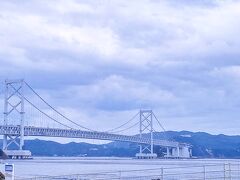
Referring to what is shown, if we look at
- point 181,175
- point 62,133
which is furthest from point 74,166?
point 181,175

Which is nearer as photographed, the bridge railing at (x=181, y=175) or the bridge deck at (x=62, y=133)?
the bridge railing at (x=181, y=175)

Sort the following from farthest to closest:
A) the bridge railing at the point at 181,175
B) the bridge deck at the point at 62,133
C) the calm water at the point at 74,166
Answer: the bridge deck at the point at 62,133 < the calm water at the point at 74,166 < the bridge railing at the point at 181,175

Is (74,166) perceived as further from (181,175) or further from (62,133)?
(181,175)

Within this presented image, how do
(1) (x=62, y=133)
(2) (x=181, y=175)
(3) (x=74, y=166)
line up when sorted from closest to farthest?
(2) (x=181, y=175) < (3) (x=74, y=166) < (1) (x=62, y=133)

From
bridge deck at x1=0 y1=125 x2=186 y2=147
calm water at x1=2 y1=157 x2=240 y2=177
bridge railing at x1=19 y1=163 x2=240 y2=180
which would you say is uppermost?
bridge deck at x1=0 y1=125 x2=186 y2=147

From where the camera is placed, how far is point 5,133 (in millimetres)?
90375

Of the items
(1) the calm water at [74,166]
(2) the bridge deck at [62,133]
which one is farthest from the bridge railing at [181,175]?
(2) the bridge deck at [62,133]

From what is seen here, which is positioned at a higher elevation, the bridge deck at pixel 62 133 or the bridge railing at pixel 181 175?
the bridge deck at pixel 62 133

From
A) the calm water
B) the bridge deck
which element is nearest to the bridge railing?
the calm water

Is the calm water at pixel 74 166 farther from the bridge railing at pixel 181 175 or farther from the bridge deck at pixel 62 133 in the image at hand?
the bridge railing at pixel 181 175

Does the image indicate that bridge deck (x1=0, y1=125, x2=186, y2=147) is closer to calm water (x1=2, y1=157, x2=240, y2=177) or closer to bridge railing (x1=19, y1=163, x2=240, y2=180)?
calm water (x1=2, y1=157, x2=240, y2=177)

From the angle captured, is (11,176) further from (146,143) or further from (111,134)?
(146,143)

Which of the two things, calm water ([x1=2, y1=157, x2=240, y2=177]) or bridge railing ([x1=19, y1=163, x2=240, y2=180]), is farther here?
calm water ([x1=2, y1=157, x2=240, y2=177])

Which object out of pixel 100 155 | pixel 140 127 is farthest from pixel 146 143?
pixel 100 155
